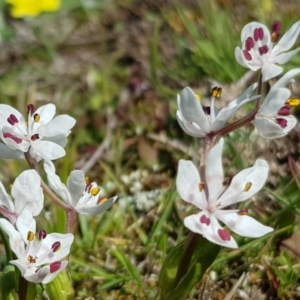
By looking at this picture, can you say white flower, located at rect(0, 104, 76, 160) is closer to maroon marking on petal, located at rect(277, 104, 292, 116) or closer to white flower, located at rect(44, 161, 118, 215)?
white flower, located at rect(44, 161, 118, 215)

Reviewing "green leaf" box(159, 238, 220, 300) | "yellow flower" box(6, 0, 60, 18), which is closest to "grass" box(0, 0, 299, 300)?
"yellow flower" box(6, 0, 60, 18)

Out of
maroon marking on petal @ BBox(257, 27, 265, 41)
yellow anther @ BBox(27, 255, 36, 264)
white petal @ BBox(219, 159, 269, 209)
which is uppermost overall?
maroon marking on petal @ BBox(257, 27, 265, 41)

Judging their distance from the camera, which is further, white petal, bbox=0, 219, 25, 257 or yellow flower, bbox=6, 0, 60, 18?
yellow flower, bbox=6, 0, 60, 18

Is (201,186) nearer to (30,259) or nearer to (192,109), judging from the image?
(192,109)

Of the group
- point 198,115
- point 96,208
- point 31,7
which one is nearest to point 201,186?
point 198,115

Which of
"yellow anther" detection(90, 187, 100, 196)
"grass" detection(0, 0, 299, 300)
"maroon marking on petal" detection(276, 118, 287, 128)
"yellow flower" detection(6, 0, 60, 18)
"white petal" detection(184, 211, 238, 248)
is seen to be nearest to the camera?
"white petal" detection(184, 211, 238, 248)

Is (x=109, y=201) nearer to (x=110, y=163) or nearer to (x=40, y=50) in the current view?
(x=110, y=163)

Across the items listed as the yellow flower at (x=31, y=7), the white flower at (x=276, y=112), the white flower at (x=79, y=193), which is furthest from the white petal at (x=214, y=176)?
the yellow flower at (x=31, y=7)

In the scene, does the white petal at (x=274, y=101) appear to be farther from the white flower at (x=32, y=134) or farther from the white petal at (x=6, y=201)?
the white petal at (x=6, y=201)

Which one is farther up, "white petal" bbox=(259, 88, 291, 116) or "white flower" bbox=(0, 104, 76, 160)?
"white petal" bbox=(259, 88, 291, 116)
